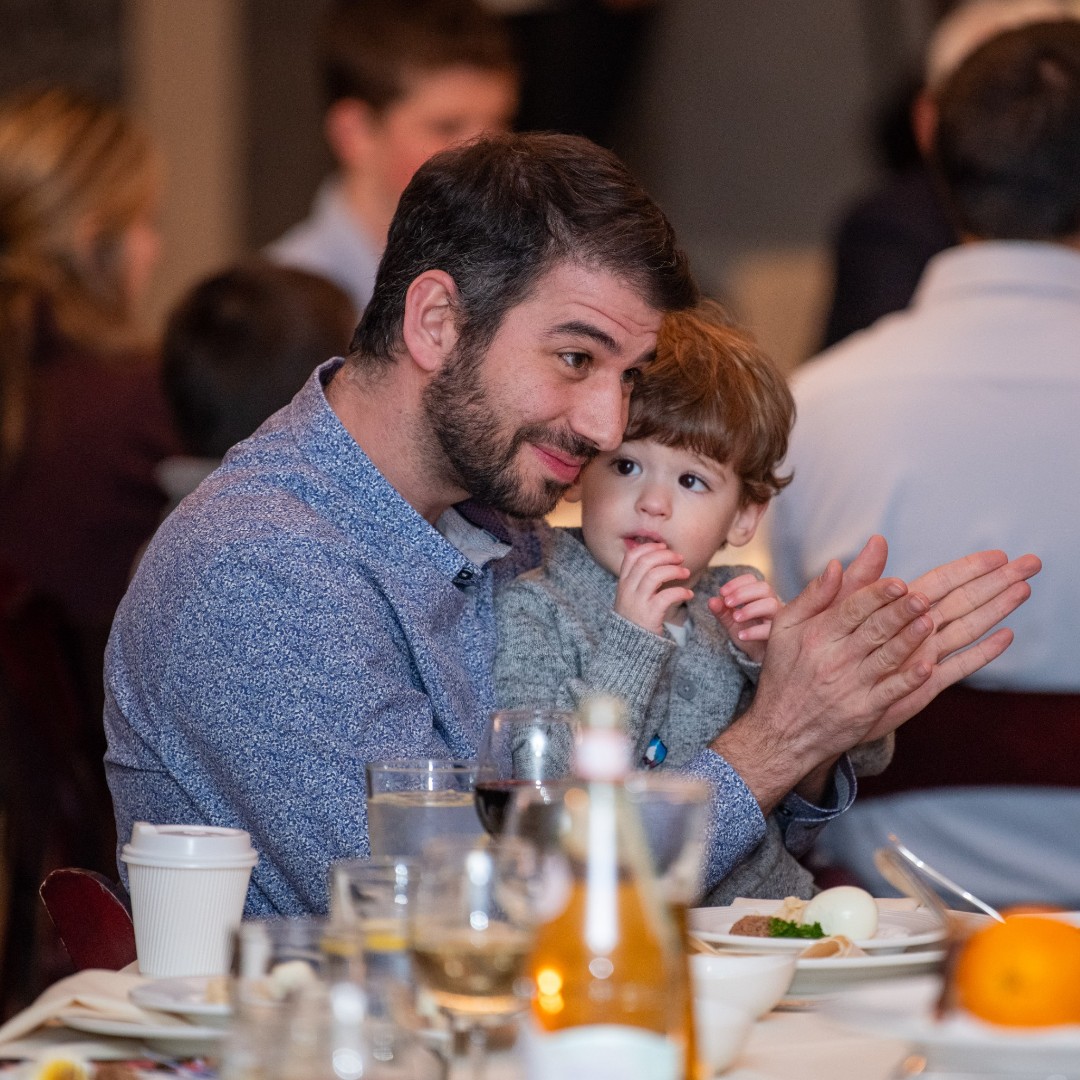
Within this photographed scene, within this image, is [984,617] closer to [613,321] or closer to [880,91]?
[613,321]

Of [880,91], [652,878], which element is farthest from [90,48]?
[652,878]

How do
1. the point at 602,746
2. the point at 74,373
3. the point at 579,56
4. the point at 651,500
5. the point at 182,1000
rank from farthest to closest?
the point at 579,56
the point at 74,373
the point at 651,500
the point at 182,1000
the point at 602,746

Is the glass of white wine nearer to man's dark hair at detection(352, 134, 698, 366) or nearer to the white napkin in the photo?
the white napkin

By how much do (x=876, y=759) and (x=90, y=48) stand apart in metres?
5.46

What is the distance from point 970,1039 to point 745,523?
49.4 inches

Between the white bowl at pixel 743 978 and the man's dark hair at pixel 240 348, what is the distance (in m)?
2.00

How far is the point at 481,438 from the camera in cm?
182

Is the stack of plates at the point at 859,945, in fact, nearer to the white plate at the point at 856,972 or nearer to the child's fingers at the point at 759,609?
the white plate at the point at 856,972

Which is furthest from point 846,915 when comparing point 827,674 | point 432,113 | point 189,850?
point 432,113

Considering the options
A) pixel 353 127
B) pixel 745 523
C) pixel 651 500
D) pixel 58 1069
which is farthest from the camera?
pixel 353 127

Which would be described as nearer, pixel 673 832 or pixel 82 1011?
pixel 673 832

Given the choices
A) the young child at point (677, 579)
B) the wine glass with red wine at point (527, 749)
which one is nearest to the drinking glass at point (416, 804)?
the wine glass with red wine at point (527, 749)

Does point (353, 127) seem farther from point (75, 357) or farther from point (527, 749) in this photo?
point (527, 749)

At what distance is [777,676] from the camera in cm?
178
